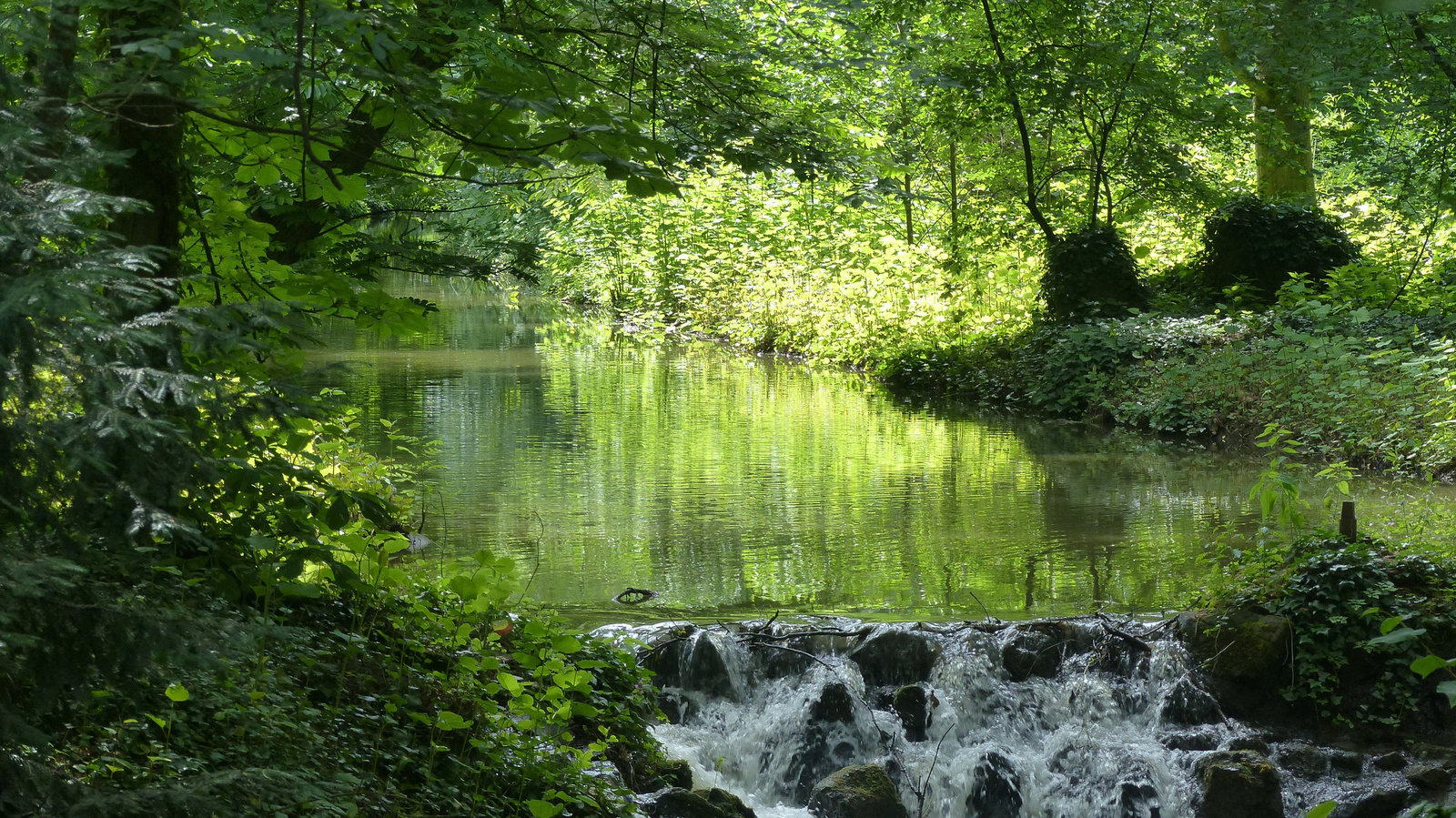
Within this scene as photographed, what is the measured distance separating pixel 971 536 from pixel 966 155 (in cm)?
1288

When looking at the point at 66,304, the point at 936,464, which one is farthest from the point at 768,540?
the point at 66,304

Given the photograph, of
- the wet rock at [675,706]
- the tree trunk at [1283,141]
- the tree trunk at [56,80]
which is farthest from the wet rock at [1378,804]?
the tree trunk at [1283,141]

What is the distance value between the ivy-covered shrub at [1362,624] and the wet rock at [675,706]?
2.91 metres

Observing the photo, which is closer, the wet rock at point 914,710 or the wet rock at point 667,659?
the wet rock at point 914,710

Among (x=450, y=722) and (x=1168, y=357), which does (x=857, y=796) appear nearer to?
(x=450, y=722)

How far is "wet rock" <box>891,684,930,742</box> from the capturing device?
228 inches

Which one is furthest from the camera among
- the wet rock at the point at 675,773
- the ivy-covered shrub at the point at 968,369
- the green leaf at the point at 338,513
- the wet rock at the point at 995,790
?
the ivy-covered shrub at the point at 968,369

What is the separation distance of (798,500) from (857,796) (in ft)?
16.1

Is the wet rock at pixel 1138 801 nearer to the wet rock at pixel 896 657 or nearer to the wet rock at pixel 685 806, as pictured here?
the wet rock at pixel 896 657

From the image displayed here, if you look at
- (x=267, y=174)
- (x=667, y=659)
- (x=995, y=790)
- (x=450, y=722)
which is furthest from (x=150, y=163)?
(x=995, y=790)

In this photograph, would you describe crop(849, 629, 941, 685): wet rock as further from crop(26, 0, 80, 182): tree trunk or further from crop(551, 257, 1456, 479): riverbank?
crop(551, 257, 1456, 479): riverbank

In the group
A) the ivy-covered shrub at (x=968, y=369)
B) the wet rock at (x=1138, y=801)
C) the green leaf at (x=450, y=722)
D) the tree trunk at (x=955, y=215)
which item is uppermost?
the tree trunk at (x=955, y=215)

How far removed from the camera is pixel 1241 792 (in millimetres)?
5109

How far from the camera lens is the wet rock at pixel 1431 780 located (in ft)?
16.5
